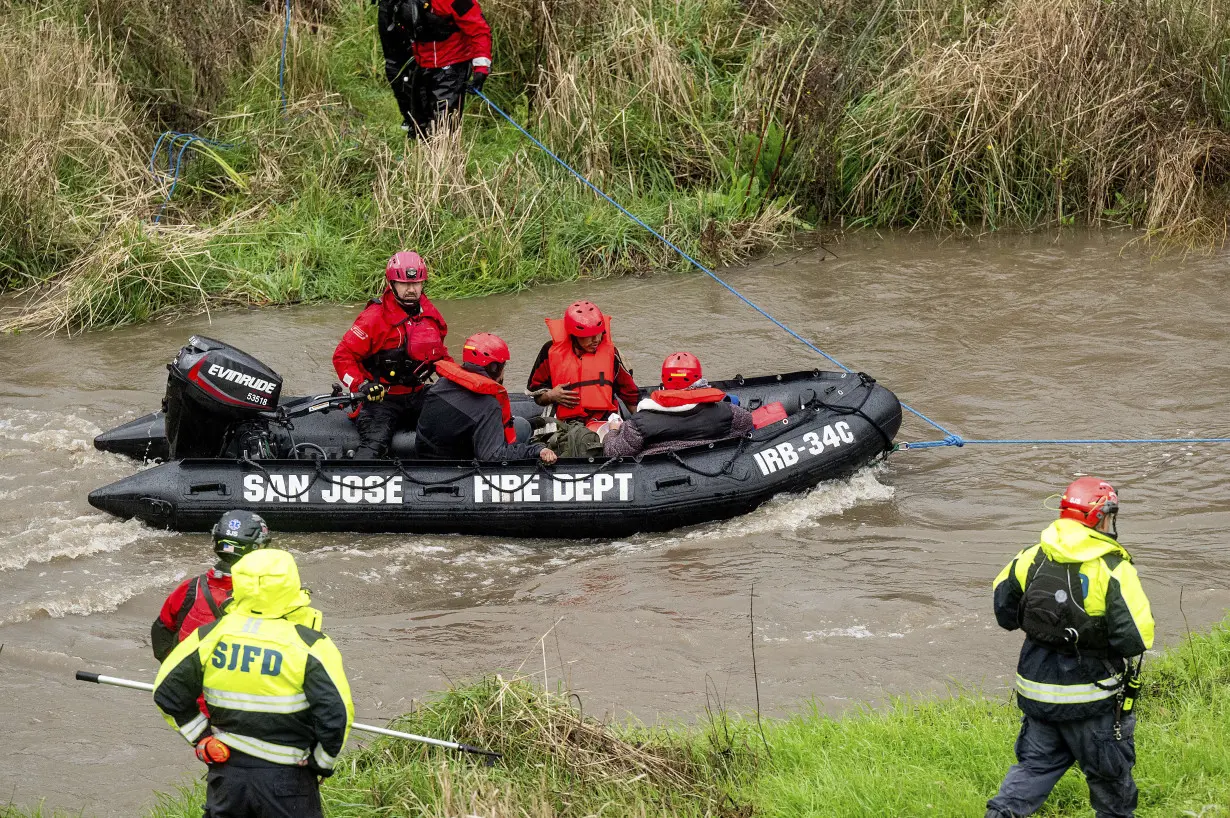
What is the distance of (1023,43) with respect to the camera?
1192 cm

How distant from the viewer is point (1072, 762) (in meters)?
4.18

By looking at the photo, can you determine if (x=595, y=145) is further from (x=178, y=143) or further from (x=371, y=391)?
(x=371, y=391)

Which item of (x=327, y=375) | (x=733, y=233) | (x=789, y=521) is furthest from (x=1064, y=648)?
(x=733, y=233)

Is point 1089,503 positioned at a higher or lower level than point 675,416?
Result: higher

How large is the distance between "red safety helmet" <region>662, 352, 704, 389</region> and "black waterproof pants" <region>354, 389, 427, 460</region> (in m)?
1.53

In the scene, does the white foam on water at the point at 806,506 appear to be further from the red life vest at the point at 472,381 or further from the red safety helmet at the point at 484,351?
the red safety helmet at the point at 484,351

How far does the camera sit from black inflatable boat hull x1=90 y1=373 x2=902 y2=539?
7.43m

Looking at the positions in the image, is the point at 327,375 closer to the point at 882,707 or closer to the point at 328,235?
the point at 328,235

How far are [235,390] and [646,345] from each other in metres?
3.90

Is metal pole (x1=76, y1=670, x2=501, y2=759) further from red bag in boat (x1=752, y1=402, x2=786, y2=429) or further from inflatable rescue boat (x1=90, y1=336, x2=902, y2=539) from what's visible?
red bag in boat (x1=752, y1=402, x2=786, y2=429)

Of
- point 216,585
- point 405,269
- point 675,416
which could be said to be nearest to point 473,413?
point 405,269

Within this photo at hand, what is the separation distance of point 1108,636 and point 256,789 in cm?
252

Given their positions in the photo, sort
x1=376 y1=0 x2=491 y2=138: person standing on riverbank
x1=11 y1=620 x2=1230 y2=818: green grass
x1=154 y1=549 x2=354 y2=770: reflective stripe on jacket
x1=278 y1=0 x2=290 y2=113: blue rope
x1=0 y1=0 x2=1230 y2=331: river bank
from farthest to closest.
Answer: x1=278 y1=0 x2=290 y2=113: blue rope < x1=0 y1=0 x2=1230 y2=331: river bank < x1=376 y1=0 x2=491 y2=138: person standing on riverbank < x1=11 y1=620 x2=1230 y2=818: green grass < x1=154 y1=549 x2=354 y2=770: reflective stripe on jacket

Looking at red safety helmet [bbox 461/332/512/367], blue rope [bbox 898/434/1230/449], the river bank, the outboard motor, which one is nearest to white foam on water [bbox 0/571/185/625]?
the outboard motor
